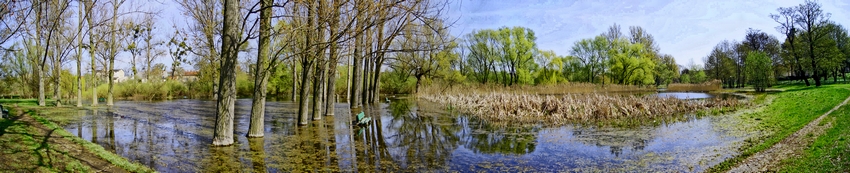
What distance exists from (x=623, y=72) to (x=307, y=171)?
47635 mm

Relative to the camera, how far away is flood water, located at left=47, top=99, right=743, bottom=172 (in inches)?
265

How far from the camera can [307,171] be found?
630 cm

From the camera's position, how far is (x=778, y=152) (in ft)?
23.0

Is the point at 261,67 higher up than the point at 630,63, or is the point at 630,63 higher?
the point at 630,63

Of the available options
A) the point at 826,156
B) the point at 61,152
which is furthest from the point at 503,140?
the point at 61,152

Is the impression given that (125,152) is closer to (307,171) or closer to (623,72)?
(307,171)

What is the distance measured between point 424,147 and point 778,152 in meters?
5.63

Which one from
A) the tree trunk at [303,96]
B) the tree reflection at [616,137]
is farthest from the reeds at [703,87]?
the tree trunk at [303,96]

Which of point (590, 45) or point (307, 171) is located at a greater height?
point (590, 45)

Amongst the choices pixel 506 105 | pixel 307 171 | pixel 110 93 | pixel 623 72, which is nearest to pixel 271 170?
pixel 307 171

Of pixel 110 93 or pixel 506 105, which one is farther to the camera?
pixel 110 93

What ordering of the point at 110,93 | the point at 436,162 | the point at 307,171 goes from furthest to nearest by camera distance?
the point at 110,93 < the point at 436,162 < the point at 307,171

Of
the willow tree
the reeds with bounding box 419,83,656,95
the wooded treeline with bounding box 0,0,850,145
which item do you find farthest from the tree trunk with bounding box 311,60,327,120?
the willow tree

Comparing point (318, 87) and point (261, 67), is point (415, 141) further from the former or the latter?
point (318, 87)
